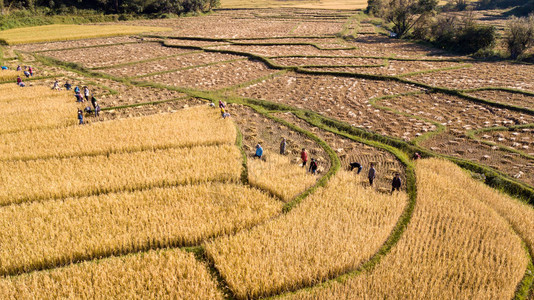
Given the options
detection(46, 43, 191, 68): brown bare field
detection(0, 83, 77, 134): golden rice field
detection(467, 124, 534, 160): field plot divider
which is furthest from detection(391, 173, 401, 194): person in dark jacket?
detection(46, 43, 191, 68): brown bare field

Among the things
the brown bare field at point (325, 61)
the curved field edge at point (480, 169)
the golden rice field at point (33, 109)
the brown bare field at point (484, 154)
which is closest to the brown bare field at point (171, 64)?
the brown bare field at point (325, 61)

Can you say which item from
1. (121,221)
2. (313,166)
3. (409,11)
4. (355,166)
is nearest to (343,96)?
(355,166)

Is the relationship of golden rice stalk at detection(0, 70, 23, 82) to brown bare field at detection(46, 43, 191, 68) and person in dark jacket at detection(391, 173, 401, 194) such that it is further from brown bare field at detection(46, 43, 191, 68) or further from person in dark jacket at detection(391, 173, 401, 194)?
person in dark jacket at detection(391, 173, 401, 194)

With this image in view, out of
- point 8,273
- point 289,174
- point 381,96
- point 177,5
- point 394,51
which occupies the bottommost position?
point 8,273

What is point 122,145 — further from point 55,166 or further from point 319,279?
point 319,279

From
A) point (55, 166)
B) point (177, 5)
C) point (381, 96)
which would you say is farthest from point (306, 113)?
point (177, 5)

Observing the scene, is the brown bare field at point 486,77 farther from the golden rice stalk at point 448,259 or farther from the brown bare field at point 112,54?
the brown bare field at point 112,54
